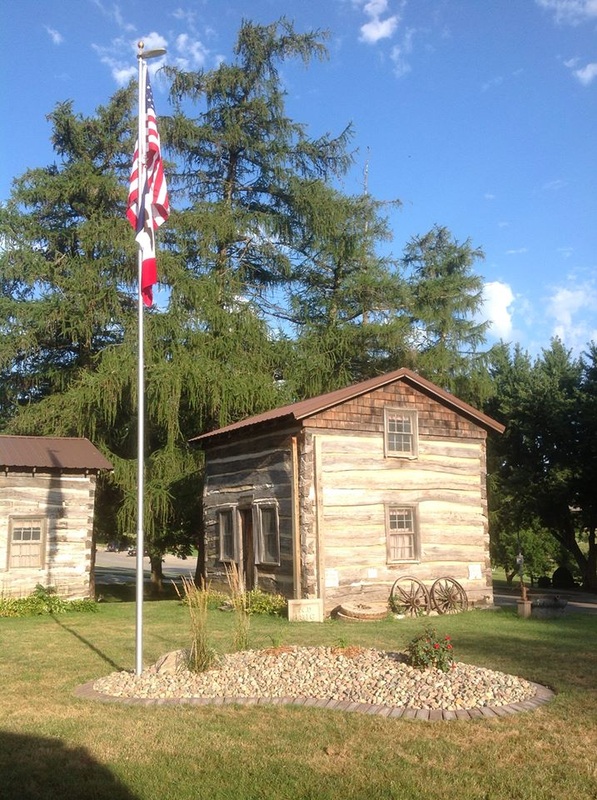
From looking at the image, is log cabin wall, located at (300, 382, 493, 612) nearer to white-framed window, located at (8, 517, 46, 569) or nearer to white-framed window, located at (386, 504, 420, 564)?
white-framed window, located at (386, 504, 420, 564)

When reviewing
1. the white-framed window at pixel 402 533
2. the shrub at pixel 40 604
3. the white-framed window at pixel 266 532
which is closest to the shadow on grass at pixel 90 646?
the shrub at pixel 40 604

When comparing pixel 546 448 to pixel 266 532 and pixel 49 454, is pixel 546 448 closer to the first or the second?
pixel 266 532

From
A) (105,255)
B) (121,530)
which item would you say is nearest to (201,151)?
(105,255)

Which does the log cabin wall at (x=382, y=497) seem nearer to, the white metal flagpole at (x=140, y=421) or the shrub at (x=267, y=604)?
the shrub at (x=267, y=604)

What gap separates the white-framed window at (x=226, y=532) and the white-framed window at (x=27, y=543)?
175 inches

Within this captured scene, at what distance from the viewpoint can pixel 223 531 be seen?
68.2 ft

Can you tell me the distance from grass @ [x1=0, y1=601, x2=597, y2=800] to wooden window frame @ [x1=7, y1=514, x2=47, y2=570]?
31.4 ft

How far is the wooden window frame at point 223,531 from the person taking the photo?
2002cm

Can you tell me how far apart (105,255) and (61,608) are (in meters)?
11.7

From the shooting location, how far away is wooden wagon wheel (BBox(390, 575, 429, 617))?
17559 millimetres

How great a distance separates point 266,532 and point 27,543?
600cm

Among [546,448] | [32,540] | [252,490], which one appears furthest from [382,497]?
[546,448]

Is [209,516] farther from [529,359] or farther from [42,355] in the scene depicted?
[529,359]

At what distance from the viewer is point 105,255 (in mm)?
25516
